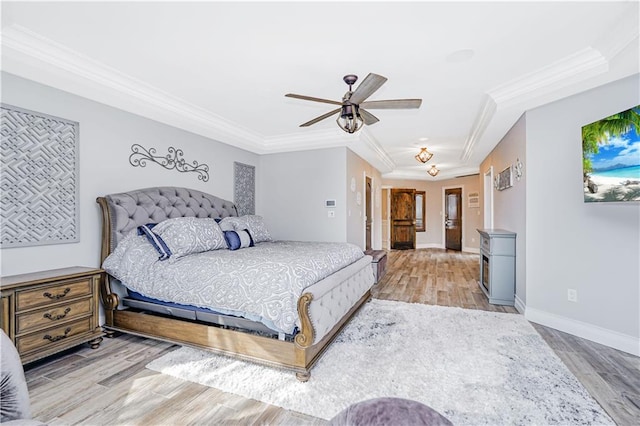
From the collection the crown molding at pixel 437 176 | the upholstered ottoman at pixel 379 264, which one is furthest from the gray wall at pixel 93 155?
the crown molding at pixel 437 176

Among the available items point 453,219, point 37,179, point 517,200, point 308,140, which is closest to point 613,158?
point 517,200

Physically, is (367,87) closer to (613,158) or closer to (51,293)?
(613,158)

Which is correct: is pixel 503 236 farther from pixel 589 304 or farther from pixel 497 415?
pixel 497 415

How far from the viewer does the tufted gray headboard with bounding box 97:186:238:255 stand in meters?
A: 2.98

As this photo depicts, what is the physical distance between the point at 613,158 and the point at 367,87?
78.3 inches

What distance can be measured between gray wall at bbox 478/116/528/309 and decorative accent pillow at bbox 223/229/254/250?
330cm

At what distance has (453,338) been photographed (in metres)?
2.86

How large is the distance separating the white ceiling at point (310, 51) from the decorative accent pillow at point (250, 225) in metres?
1.38

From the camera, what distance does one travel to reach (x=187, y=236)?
302 cm

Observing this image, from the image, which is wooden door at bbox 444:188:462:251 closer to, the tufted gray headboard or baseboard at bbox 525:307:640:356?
baseboard at bbox 525:307:640:356

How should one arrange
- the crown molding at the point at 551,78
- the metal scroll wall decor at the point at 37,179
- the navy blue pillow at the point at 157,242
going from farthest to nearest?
1. the navy blue pillow at the point at 157,242
2. the crown molding at the point at 551,78
3. the metal scroll wall decor at the point at 37,179

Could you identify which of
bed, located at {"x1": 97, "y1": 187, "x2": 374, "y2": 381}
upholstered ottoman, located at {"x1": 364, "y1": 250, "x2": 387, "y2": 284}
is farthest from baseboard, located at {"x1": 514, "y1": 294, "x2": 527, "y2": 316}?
upholstered ottoman, located at {"x1": 364, "y1": 250, "x2": 387, "y2": 284}

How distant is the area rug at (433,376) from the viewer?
183 centimetres

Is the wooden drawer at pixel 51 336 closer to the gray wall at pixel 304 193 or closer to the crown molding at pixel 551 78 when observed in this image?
the gray wall at pixel 304 193
